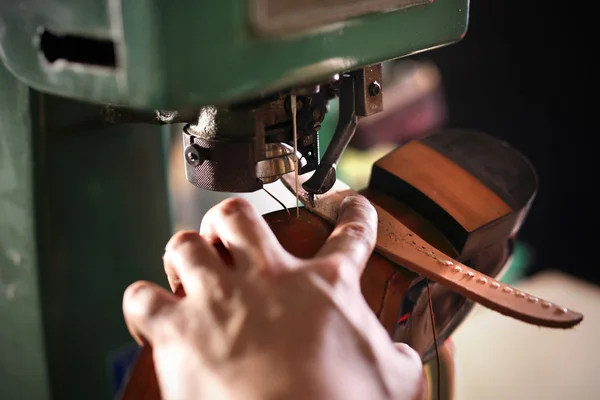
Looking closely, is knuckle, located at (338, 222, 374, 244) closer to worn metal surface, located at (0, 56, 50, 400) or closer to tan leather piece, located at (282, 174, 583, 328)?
tan leather piece, located at (282, 174, 583, 328)

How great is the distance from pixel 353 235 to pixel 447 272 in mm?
96

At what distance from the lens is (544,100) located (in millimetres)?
1723

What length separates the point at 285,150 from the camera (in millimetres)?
542

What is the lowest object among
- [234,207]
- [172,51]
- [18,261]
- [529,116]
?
[529,116]

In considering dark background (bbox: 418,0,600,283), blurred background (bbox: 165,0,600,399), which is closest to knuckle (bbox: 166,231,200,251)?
blurred background (bbox: 165,0,600,399)

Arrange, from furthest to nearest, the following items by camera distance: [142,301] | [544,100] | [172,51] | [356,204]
Result: [544,100]
[356,204]
[142,301]
[172,51]

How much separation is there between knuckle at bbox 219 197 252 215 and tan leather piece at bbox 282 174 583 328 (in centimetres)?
11

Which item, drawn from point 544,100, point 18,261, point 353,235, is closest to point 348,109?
point 353,235

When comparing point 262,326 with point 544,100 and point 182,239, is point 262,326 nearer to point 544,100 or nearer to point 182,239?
point 182,239

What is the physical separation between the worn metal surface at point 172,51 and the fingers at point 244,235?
118mm

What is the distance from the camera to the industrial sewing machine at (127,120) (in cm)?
38

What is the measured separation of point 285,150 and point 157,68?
188 mm

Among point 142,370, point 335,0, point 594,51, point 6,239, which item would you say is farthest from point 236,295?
point 594,51

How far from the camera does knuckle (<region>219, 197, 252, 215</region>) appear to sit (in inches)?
20.0
